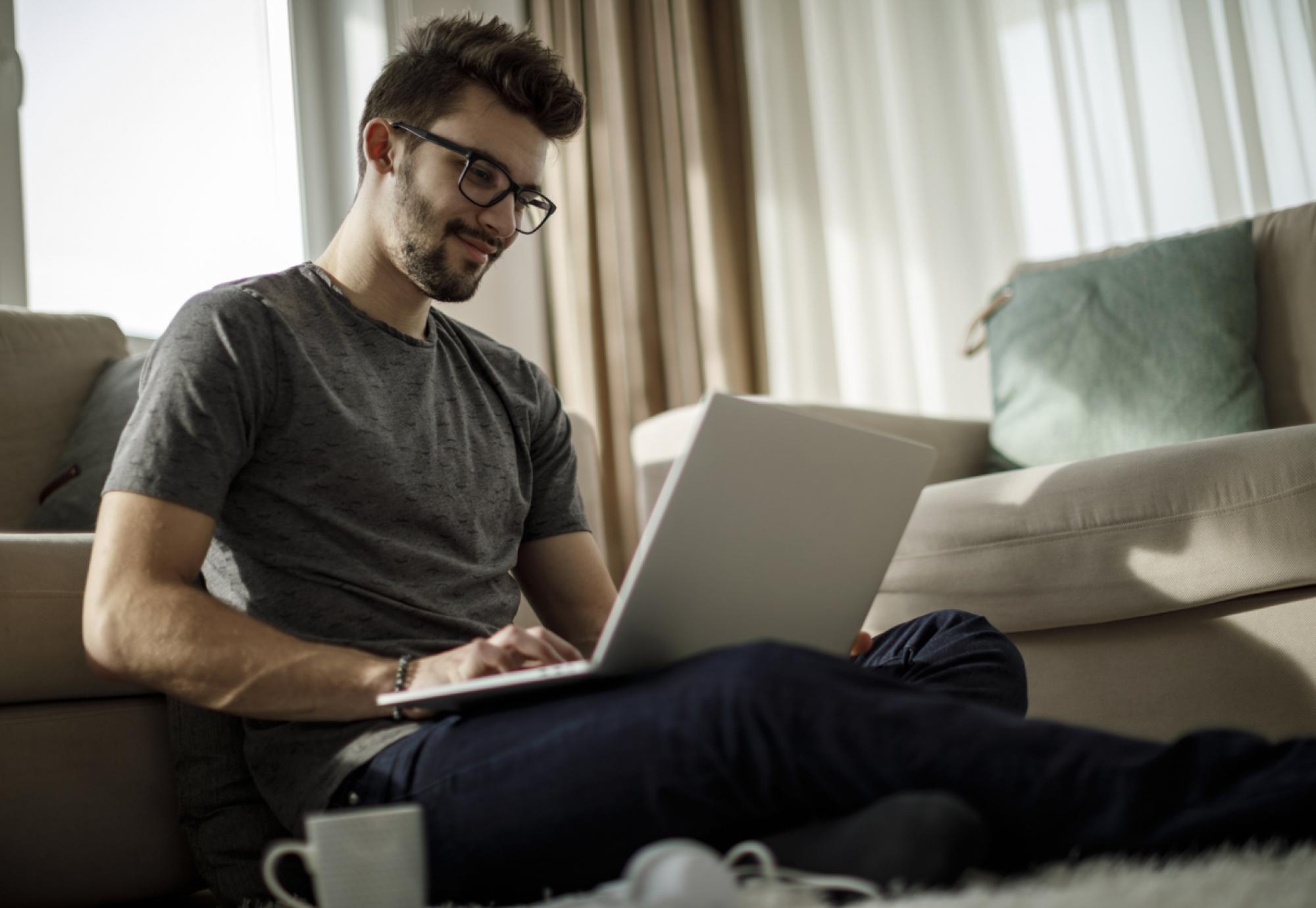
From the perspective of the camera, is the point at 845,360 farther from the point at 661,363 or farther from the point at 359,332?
the point at 359,332

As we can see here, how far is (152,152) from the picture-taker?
2422 millimetres

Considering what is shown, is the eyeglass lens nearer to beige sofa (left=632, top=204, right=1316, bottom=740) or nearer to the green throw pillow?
beige sofa (left=632, top=204, right=1316, bottom=740)

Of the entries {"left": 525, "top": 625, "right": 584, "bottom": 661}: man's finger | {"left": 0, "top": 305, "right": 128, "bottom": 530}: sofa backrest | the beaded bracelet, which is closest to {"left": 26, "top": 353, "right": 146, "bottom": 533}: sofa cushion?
{"left": 0, "top": 305, "right": 128, "bottom": 530}: sofa backrest

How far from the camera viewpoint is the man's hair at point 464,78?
137cm

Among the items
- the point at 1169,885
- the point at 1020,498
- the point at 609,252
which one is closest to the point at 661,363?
the point at 609,252

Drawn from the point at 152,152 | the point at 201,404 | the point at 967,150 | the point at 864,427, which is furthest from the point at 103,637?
the point at 967,150

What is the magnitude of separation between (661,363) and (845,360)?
501mm

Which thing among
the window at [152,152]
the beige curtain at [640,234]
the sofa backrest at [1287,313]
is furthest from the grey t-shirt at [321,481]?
the beige curtain at [640,234]

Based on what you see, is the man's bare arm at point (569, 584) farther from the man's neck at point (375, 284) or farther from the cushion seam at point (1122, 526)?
the cushion seam at point (1122, 526)

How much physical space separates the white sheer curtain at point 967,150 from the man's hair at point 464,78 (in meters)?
1.68

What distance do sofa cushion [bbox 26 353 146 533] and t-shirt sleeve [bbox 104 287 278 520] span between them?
42cm

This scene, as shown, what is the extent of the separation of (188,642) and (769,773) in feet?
1.65

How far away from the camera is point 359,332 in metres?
1.23

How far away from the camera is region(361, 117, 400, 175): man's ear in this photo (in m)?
1.36
